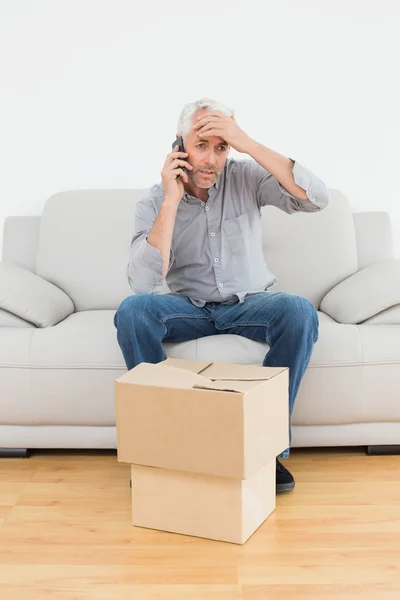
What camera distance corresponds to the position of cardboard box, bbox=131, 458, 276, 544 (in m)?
1.80

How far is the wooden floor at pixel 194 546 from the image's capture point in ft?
5.29

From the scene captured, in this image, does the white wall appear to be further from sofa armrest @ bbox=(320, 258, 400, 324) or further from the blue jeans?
the blue jeans

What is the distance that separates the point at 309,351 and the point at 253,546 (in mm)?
608

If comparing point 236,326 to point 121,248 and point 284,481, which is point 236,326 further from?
point 121,248

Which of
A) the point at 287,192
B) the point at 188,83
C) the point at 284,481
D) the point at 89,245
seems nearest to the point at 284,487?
the point at 284,481

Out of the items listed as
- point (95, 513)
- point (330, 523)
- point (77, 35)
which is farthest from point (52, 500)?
point (77, 35)

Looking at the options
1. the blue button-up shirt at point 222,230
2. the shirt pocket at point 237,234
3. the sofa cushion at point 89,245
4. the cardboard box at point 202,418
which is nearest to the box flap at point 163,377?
the cardboard box at point 202,418

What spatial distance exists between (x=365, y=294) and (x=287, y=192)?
462 millimetres

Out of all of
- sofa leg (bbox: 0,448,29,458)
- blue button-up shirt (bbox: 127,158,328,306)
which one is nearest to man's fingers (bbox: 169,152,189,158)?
blue button-up shirt (bbox: 127,158,328,306)

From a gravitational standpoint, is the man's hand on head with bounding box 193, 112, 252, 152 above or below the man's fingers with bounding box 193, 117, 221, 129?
below

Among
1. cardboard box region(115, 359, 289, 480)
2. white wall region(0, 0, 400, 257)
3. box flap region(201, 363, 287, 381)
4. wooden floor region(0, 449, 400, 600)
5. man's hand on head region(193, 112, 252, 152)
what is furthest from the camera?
white wall region(0, 0, 400, 257)

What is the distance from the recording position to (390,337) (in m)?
2.33

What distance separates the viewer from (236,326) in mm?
2297

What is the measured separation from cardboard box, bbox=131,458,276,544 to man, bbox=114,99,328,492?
0.25m
